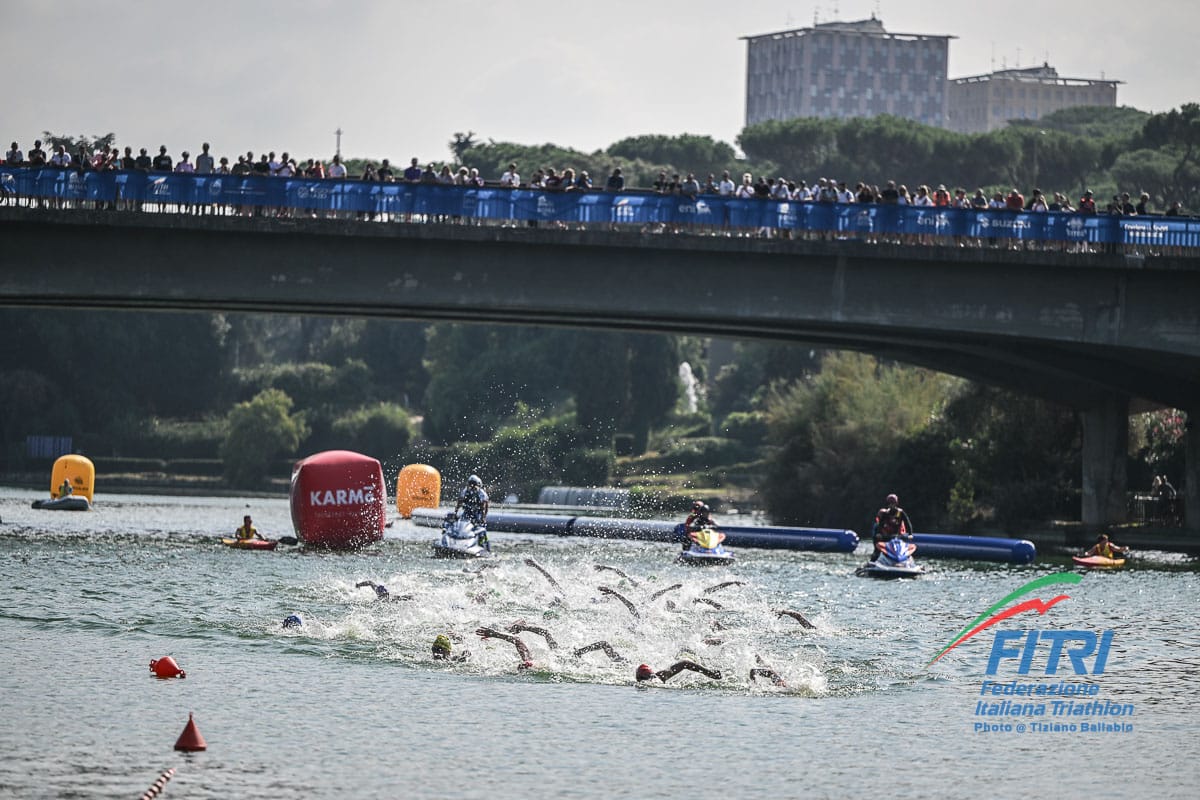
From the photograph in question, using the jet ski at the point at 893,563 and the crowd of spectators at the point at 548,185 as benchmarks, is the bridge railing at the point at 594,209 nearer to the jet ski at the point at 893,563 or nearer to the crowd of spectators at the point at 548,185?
the crowd of spectators at the point at 548,185

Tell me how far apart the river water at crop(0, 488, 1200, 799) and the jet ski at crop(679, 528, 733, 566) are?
9.99ft

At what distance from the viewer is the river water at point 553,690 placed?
70.0 ft

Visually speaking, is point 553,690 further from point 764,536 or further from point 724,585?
point 764,536

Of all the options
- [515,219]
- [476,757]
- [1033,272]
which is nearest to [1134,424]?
[1033,272]

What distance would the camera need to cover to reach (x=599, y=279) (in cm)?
5244

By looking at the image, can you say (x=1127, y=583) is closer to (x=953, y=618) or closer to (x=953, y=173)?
(x=953, y=618)

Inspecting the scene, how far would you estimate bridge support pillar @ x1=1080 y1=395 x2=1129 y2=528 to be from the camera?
62125mm

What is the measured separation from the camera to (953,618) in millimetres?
37312

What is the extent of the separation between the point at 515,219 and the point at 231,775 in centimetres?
3202

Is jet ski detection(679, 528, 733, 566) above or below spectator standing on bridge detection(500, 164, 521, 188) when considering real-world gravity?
below

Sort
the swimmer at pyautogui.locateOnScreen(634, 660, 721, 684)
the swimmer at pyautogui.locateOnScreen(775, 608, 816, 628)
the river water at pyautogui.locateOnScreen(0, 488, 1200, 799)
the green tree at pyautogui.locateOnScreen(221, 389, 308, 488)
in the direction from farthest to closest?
1. the green tree at pyautogui.locateOnScreen(221, 389, 308, 488)
2. the swimmer at pyautogui.locateOnScreen(775, 608, 816, 628)
3. the swimmer at pyautogui.locateOnScreen(634, 660, 721, 684)
4. the river water at pyautogui.locateOnScreen(0, 488, 1200, 799)

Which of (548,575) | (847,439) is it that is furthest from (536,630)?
(847,439)

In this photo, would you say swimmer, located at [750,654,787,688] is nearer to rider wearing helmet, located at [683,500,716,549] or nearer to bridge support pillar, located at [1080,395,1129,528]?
rider wearing helmet, located at [683,500,716,549]

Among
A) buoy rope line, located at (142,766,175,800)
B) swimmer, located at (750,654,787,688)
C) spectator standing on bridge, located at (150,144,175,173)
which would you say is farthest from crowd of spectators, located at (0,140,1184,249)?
buoy rope line, located at (142,766,175,800)
